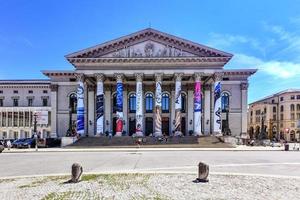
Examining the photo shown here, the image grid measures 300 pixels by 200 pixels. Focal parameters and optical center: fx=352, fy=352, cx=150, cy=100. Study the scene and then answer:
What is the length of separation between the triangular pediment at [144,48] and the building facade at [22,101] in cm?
2831

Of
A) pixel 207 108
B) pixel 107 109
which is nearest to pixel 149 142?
pixel 107 109

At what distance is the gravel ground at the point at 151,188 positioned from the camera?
11.0m

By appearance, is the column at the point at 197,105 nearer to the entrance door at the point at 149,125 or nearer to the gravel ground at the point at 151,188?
the entrance door at the point at 149,125

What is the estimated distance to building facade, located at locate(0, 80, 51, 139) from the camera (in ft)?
258

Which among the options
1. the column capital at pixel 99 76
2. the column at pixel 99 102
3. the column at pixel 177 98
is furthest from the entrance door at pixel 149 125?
the column capital at pixel 99 76

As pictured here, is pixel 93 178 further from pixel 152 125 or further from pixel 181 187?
pixel 152 125

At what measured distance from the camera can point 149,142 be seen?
165 feet

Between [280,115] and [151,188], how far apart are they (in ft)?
331

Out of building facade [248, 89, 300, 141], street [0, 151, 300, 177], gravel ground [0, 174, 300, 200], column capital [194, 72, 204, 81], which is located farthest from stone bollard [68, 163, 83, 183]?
building facade [248, 89, 300, 141]

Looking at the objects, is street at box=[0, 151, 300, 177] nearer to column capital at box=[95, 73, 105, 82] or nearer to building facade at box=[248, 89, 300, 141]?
column capital at box=[95, 73, 105, 82]

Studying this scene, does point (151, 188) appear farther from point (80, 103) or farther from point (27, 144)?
point (27, 144)

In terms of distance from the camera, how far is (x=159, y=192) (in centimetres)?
1153

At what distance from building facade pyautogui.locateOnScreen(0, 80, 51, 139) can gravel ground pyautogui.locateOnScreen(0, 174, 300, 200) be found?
219ft

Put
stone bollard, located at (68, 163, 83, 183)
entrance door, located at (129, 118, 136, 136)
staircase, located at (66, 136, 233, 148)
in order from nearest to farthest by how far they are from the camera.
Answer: stone bollard, located at (68, 163, 83, 183) < staircase, located at (66, 136, 233, 148) < entrance door, located at (129, 118, 136, 136)
